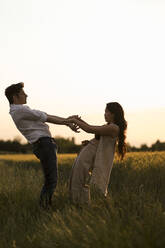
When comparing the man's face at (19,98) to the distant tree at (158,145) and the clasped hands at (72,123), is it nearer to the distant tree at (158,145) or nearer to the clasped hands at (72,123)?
the clasped hands at (72,123)

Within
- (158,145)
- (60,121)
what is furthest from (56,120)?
(158,145)

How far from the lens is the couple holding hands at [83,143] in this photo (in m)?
5.27

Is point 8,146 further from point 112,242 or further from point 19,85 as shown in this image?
point 112,242

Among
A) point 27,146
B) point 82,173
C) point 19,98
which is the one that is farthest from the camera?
point 27,146

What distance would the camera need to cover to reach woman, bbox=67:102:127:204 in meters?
5.29

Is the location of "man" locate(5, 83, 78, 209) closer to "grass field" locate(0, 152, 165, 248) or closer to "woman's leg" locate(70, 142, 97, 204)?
"woman's leg" locate(70, 142, 97, 204)

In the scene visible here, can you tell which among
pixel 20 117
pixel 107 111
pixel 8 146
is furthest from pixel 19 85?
pixel 8 146

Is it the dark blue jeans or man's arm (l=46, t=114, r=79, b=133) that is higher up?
man's arm (l=46, t=114, r=79, b=133)

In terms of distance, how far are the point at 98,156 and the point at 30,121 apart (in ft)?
3.56

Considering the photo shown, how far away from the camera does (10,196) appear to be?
6676 millimetres

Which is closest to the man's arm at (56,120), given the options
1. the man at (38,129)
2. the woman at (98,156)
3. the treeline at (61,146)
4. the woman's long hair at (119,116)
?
the man at (38,129)

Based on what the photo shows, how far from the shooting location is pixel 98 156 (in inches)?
207

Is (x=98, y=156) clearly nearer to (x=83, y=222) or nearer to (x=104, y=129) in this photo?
(x=104, y=129)

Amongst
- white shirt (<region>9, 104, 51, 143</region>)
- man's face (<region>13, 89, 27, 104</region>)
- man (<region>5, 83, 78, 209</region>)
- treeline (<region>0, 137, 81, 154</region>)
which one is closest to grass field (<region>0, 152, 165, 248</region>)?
man (<region>5, 83, 78, 209</region>)
